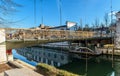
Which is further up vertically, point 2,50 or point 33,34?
point 33,34

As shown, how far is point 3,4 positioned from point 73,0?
9073 mm

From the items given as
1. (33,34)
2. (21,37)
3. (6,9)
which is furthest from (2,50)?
(6,9)

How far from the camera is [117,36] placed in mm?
27781

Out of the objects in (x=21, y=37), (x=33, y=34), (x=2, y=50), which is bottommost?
(x=2, y=50)

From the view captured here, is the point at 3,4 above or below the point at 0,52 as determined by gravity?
above

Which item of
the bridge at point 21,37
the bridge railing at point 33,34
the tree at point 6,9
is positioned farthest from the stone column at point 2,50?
the tree at point 6,9

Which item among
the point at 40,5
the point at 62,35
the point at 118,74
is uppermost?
the point at 40,5

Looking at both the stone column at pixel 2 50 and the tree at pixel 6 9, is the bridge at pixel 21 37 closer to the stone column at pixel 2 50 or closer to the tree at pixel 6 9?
the stone column at pixel 2 50

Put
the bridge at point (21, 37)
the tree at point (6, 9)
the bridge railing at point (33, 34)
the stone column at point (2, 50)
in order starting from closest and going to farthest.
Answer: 1. the tree at point (6, 9)
2. the stone column at point (2, 50)
3. the bridge at point (21, 37)
4. the bridge railing at point (33, 34)

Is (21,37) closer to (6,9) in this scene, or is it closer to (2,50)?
(2,50)

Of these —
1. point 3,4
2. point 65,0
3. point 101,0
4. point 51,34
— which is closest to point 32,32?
point 51,34

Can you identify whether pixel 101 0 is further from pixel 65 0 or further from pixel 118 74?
pixel 118 74

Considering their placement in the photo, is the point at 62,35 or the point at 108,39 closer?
the point at 62,35

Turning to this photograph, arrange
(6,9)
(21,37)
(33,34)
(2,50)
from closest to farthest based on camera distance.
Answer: (6,9)
(2,50)
(21,37)
(33,34)
